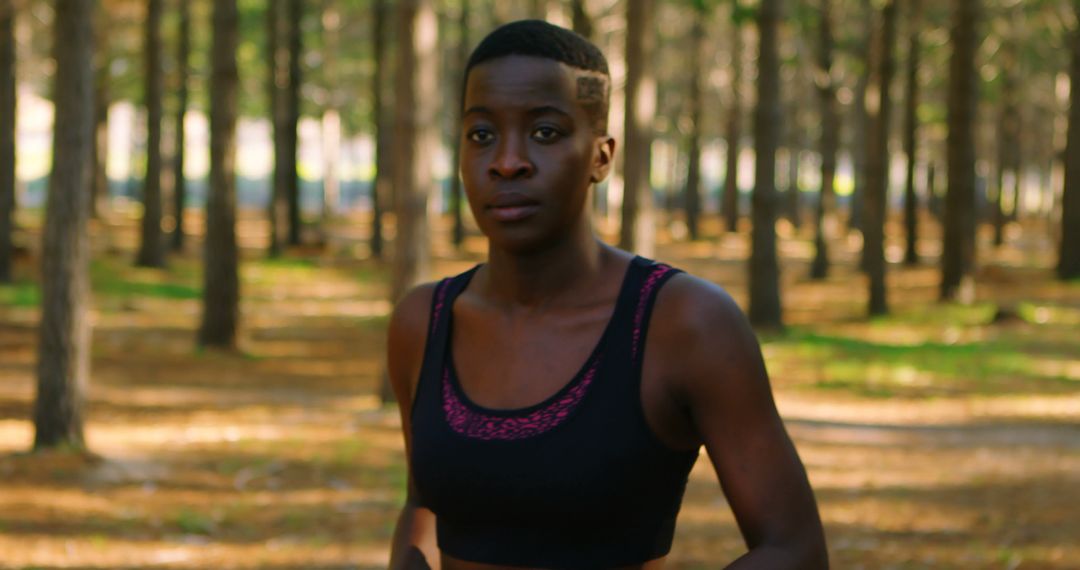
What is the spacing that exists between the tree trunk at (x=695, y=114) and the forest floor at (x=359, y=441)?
12135 mm

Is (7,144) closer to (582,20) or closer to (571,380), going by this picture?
(582,20)

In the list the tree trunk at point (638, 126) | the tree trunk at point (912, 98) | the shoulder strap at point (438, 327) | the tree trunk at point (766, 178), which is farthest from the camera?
the tree trunk at point (912, 98)

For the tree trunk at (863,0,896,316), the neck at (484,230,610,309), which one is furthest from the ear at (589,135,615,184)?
the tree trunk at (863,0,896,316)

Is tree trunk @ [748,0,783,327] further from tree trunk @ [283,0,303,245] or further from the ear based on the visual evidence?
the ear

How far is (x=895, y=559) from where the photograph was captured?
26.7 feet

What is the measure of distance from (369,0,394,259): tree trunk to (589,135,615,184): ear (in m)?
28.0

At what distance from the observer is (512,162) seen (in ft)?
7.81

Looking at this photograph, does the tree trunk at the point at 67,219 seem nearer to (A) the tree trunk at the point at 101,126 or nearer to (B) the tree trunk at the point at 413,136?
(B) the tree trunk at the point at 413,136

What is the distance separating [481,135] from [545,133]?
127 mm

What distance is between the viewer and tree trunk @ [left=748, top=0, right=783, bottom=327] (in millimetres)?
19141

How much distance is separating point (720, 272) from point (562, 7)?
24.9ft

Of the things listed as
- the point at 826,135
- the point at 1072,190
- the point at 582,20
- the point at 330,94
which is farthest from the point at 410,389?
the point at 330,94

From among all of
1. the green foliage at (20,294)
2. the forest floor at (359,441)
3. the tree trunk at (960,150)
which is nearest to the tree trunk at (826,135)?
the tree trunk at (960,150)

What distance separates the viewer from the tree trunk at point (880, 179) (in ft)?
72.9
